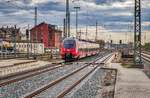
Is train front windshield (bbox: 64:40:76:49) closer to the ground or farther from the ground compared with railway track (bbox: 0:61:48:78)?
farther from the ground

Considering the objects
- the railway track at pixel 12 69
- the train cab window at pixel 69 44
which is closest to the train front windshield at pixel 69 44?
the train cab window at pixel 69 44

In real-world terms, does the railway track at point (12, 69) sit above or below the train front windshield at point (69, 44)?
below

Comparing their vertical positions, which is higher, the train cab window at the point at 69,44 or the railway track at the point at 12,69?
the train cab window at the point at 69,44

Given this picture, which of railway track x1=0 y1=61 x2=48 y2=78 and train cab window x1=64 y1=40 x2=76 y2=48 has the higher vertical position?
train cab window x1=64 y1=40 x2=76 y2=48

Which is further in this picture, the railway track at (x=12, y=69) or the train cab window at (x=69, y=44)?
the train cab window at (x=69, y=44)

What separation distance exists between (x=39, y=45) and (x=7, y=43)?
29.8 feet

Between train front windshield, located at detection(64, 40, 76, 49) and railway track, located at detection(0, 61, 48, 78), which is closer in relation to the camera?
railway track, located at detection(0, 61, 48, 78)

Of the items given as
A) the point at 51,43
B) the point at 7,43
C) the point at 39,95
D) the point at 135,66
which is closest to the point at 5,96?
the point at 39,95

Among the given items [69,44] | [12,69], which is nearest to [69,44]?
[69,44]

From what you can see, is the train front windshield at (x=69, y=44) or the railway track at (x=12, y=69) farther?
the train front windshield at (x=69, y=44)

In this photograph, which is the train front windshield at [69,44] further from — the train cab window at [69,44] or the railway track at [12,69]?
the railway track at [12,69]

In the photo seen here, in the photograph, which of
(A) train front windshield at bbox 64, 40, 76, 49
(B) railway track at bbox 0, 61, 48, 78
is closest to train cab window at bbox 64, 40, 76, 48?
(A) train front windshield at bbox 64, 40, 76, 49

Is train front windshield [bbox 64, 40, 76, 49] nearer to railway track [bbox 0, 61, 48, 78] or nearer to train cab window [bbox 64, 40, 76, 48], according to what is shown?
train cab window [bbox 64, 40, 76, 48]

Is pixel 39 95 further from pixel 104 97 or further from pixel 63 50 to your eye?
pixel 63 50
